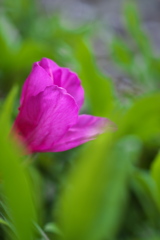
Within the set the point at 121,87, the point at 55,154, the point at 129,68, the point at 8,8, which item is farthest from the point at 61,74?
the point at 8,8

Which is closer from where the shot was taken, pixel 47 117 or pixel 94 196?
pixel 94 196

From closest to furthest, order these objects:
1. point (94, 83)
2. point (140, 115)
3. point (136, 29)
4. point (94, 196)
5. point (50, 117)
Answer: point (94, 196)
point (50, 117)
point (140, 115)
point (94, 83)
point (136, 29)

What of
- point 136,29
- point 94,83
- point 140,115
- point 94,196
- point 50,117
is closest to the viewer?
point 94,196

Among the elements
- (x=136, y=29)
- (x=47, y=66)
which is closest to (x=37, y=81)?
(x=47, y=66)

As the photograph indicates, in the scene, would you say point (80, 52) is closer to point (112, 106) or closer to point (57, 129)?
point (112, 106)

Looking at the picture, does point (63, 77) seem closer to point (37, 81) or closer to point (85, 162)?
point (37, 81)

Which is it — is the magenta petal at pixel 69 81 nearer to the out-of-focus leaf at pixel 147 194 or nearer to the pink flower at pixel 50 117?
the pink flower at pixel 50 117

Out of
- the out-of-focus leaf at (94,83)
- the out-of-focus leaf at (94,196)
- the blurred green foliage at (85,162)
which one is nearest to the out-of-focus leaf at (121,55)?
the blurred green foliage at (85,162)

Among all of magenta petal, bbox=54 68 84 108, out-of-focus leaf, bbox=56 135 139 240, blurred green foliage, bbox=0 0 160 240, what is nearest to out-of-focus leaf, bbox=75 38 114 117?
blurred green foliage, bbox=0 0 160 240

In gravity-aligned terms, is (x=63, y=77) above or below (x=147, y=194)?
above
